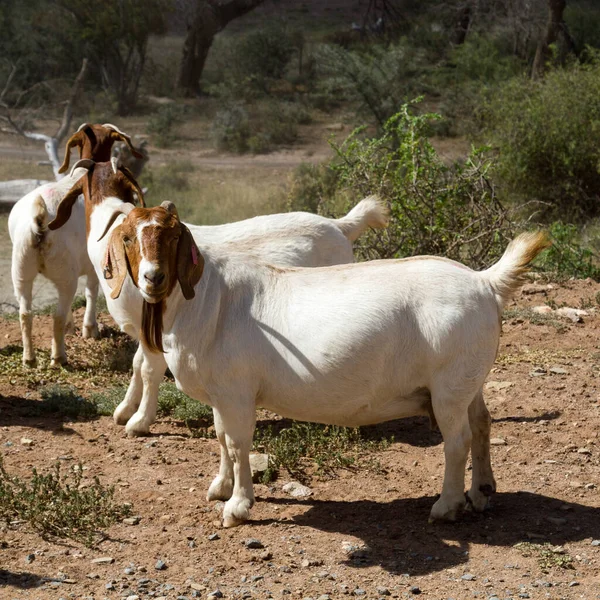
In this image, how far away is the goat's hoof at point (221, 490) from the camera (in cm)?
538

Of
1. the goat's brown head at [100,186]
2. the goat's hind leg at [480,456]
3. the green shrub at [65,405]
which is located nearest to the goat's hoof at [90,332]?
the green shrub at [65,405]

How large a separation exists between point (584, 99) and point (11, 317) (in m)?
9.28

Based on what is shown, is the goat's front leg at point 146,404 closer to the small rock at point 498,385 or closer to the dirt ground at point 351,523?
the dirt ground at point 351,523

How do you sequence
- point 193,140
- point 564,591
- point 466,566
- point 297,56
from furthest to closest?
point 297,56 → point 193,140 → point 466,566 → point 564,591

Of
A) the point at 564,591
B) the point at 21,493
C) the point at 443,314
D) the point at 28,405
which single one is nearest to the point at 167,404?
the point at 28,405

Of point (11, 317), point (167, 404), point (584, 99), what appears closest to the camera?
point (167, 404)

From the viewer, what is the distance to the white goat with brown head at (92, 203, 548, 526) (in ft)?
15.5

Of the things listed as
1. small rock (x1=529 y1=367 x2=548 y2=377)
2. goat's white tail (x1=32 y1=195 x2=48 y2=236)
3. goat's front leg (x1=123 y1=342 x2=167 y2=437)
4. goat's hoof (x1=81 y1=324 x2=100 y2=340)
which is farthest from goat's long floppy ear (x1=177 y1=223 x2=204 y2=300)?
goat's hoof (x1=81 y1=324 x2=100 y2=340)

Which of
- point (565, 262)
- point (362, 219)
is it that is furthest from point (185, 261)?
point (565, 262)

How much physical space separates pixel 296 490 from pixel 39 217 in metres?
3.51

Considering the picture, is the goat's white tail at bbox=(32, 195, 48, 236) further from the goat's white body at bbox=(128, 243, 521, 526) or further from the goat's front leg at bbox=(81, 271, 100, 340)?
the goat's white body at bbox=(128, 243, 521, 526)

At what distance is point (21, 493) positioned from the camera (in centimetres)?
519

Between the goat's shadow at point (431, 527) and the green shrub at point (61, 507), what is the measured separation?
3.24 feet

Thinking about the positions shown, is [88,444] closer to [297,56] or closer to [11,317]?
[11,317]
